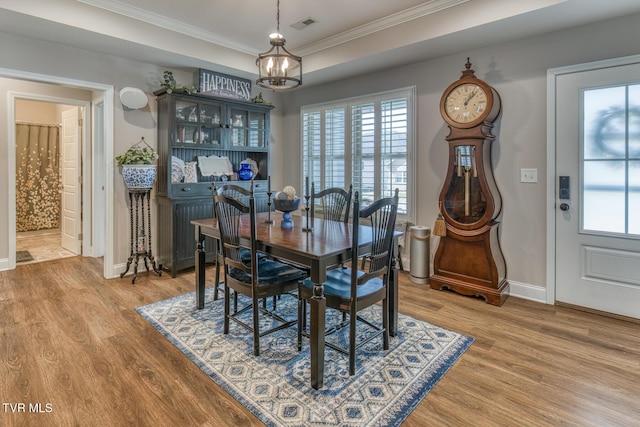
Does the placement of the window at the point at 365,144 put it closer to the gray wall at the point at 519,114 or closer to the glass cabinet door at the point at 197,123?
the gray wall at the point at 519,114

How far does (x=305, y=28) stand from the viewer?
3881 millimetres

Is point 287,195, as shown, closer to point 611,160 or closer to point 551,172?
point 551,172

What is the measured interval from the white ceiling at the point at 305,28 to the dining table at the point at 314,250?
2023mm

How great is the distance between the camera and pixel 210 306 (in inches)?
127

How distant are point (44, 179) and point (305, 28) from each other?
5564 mm

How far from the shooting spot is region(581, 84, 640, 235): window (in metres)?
2.84

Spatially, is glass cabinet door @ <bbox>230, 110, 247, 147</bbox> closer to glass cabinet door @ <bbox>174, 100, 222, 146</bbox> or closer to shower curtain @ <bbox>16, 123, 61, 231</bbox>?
glass cabinet door @ <bbox>174, 100, 222, 146</bbox>

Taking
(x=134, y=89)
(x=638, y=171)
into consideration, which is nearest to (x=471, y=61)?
(x=638, y=171)

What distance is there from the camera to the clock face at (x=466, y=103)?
3285mm

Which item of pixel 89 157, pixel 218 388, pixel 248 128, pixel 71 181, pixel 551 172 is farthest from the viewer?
pixel 71 181

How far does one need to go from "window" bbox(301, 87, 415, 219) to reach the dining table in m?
1.57

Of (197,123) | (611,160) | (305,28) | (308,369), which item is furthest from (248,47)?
(611,160)

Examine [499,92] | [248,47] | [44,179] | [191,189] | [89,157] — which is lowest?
[191,189]

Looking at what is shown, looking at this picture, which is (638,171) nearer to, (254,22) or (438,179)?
(438,179)
